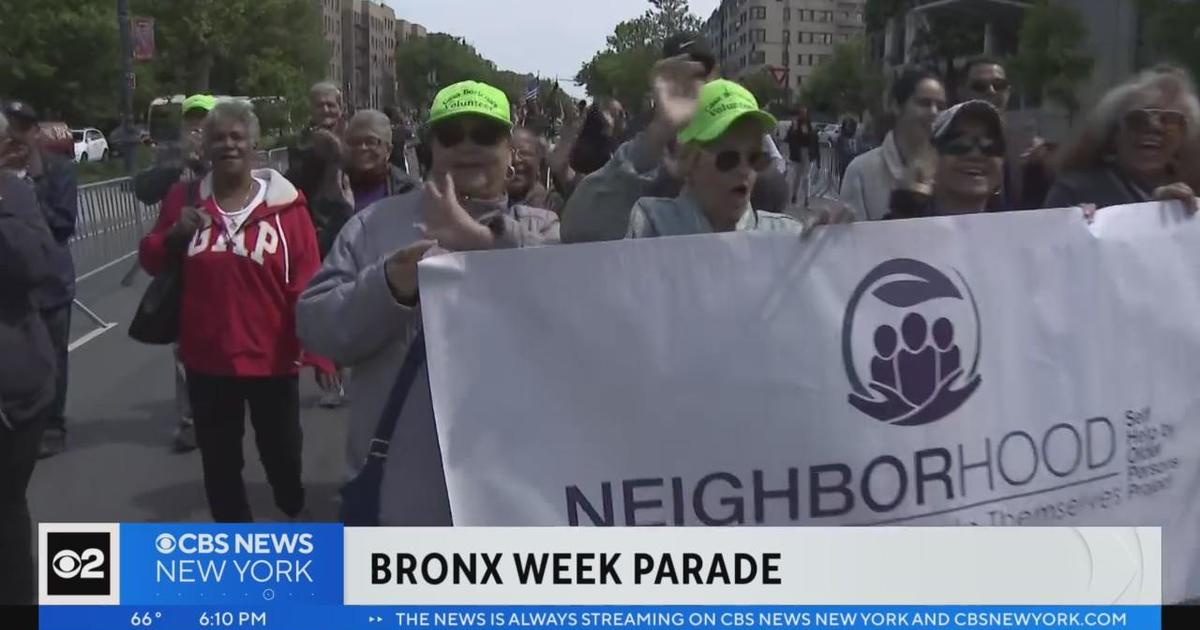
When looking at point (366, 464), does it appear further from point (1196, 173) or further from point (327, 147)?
point (327, 147)

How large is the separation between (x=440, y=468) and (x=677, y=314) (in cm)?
63

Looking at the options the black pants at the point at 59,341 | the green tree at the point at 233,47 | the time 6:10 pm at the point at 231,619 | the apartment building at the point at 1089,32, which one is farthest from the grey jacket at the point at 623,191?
the green tree at the point at 233,47

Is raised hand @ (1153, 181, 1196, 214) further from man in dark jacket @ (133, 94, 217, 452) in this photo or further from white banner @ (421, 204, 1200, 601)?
man in dark jacket @ (133, 94, 217, 452)

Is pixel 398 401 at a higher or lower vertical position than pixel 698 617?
higher

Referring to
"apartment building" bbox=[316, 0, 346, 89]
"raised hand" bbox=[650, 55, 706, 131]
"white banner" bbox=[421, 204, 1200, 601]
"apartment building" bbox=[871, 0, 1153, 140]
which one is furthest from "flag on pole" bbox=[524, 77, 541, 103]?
"apartment building" bbox=[316, 0, 346, 89]

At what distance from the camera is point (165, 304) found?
479 cm

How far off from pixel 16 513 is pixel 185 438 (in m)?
2.93

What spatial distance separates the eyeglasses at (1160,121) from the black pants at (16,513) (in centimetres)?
329

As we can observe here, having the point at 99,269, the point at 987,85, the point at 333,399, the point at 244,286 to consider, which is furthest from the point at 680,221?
the point at 99,269

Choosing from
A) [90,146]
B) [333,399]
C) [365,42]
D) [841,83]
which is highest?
[365,42]

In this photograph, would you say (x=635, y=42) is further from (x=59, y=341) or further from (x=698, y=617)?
(x=698, y=617)

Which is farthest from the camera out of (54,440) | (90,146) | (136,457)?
(90,146)

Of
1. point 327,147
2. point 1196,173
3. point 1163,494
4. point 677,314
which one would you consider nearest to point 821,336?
point 677,314

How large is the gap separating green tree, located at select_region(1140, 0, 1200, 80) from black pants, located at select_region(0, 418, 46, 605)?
18.2m
